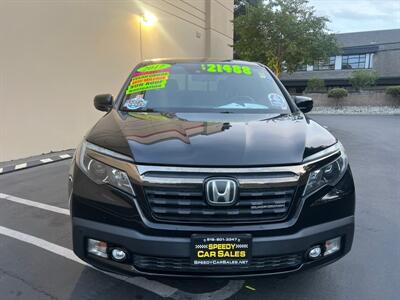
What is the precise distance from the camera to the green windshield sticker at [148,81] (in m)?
3.53

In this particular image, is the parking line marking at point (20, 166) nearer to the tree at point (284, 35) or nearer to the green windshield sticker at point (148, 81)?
the green windshield sticker at point (148, 81)

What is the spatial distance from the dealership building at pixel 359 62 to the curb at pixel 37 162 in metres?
31.9

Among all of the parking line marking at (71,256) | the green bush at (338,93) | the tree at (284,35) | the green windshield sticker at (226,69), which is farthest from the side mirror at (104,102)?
the green bush at (338,93)

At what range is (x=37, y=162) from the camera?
7113 mm

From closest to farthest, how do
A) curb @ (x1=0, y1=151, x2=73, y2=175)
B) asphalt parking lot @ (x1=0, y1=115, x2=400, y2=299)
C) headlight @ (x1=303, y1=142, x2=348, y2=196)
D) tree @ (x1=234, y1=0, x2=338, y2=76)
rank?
headlight @ (x1=303, y1=142, x2=348, y2=196)
asphalt parking lot @ (x1=0, y1=115, x2=400, y2=299)
curb @ (x1=0, y1=151, x2=73, y2=175)
tree @ (x1=234, y1=0, x2=338, y2=76)

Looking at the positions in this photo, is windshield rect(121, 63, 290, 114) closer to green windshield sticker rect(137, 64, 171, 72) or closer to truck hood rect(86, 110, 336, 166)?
green windshield sticker rect(137, 64, 171, 72)

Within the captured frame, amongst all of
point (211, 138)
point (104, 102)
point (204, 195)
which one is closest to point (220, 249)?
point (204, 195)

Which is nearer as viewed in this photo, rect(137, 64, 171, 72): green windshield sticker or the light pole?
rect(137, 64, 171, 72): green windshield sticker

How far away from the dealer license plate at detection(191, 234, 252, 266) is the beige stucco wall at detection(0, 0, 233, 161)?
238 inches

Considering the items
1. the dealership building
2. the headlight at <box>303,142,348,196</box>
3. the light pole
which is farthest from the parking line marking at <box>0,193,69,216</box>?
the dealership building

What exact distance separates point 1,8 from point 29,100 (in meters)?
1.70

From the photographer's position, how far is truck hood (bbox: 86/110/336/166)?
7.00 feet

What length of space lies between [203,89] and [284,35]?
1622cm

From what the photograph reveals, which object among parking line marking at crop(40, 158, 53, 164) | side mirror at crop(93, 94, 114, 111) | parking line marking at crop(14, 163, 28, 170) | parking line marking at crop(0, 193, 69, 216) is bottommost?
parking line marking at crop(40, 158, 53, 164)
